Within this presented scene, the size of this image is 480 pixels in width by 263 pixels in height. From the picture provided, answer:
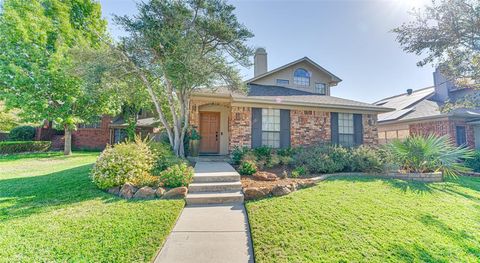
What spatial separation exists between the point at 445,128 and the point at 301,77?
9.05 metres

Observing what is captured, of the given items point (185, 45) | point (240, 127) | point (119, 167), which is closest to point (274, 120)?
point (240, 127)

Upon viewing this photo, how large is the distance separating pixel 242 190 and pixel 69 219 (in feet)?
12.0

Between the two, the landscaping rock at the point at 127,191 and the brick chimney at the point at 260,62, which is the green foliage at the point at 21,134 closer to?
the landscaping rock at the point at 127,191

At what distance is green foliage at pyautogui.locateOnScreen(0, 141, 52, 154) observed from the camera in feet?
48.2

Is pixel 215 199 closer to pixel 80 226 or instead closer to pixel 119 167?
pixel 80 226

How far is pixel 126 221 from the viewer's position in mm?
3746

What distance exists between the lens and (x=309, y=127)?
10.0m

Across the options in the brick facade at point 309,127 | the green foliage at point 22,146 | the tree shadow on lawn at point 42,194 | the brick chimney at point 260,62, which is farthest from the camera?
the green foliage at point 22,146

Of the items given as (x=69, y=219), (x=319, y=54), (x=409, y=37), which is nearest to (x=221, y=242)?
(x=69, y=219)

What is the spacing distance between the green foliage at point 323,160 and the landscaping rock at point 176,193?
4.42 m

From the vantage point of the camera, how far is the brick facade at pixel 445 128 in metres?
12.0

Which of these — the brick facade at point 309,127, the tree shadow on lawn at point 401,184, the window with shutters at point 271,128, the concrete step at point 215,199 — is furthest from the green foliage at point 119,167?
Result: the brick facade at point 309,127

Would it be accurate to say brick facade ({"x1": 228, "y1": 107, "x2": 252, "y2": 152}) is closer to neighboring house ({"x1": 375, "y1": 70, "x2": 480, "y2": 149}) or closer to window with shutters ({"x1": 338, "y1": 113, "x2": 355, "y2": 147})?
window with shutters ({"x1": 338, "y1": 113, "x2": 355, "y2": 147})

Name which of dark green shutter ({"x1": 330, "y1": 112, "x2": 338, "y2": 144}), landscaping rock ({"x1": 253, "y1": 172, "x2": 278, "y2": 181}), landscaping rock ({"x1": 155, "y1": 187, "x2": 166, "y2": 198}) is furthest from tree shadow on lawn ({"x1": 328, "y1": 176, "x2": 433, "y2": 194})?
landscaping rock ({"x1": 155, "y1": 187, "x2": 166, "y2": 198})
